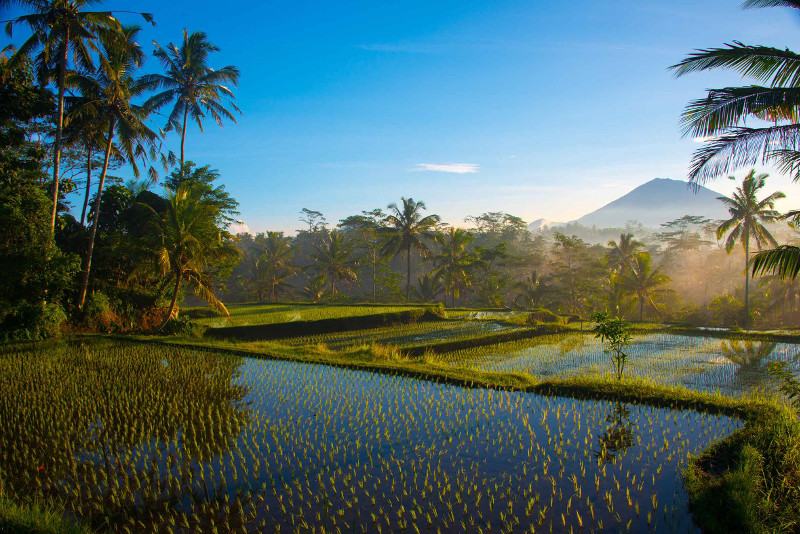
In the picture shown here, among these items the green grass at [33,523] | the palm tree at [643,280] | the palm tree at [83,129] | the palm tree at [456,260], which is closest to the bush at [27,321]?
the palm tree at [83,129]

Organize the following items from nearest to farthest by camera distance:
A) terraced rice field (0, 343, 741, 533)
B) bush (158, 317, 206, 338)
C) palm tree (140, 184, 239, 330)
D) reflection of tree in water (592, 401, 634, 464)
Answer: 1. terraced rice field (0, 343, 741, 533)
2. reflection of tree in water (592, 401, 634, 464)
3. palm tree (140, 184, 239, 330)
4. bush (158, 317, 206, 338)

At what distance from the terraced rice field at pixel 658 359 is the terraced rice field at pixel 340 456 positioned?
305 centimetres

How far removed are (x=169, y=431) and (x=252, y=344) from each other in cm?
678

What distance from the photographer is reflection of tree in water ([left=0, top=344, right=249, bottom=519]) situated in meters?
4.20

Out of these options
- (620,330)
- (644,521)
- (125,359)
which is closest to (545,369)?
(620,330)

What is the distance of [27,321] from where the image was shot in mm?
11375

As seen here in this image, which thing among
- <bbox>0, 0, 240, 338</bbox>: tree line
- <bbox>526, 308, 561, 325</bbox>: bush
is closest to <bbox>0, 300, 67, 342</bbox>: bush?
<bbox>0, 0, 240, 338</bbox>: tree line

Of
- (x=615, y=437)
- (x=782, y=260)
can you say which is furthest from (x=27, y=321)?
Answer: (x=782, y=260)

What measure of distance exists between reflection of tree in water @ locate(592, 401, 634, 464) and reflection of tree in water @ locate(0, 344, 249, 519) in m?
4.14

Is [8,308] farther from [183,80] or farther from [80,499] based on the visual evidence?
[183,80]

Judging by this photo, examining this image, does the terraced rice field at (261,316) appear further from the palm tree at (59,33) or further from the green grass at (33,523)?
the green grass at (33,523)

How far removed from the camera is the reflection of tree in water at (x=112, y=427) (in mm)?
4199

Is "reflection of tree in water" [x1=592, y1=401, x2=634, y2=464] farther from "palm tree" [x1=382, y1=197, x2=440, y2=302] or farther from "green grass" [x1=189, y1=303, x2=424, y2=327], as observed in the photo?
"palm tree" [x1=382, y1=197, x2=440, y2=302]

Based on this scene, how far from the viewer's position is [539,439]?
5.37 m
